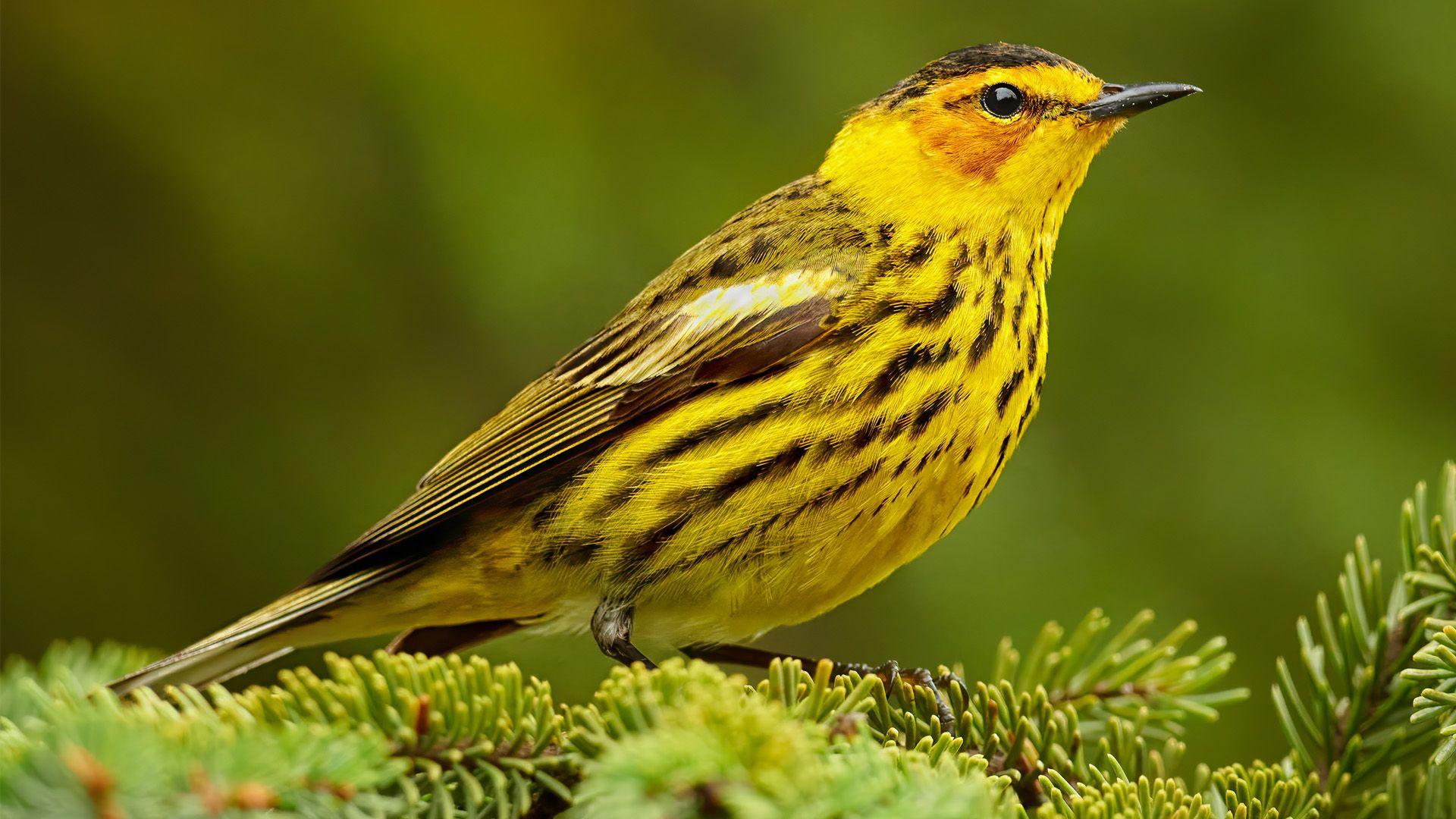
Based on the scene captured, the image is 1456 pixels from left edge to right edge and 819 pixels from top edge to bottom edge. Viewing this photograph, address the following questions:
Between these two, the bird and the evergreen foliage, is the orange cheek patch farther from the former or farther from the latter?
the evergreen foliage

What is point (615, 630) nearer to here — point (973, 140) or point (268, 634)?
point (268, 634)

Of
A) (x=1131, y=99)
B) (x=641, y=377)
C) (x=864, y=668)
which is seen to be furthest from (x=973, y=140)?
(x=864, y=668)

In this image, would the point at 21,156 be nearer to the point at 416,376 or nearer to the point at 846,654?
the point at 416,376

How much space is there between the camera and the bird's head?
283cm

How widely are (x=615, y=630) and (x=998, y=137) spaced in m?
1.37

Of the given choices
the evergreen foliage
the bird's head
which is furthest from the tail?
the bird's head

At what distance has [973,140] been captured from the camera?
294 centimetres

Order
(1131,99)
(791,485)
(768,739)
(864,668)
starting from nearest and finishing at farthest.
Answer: (768,739), (791,485), (864,668), (1131,99)

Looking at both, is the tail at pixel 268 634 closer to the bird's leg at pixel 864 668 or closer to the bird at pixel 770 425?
the bird at pixel 770 425

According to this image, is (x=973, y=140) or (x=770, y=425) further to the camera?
(x=973, y=140)

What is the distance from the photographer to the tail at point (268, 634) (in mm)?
2551

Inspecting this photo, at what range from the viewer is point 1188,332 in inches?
148

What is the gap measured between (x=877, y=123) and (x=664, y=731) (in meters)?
2.21

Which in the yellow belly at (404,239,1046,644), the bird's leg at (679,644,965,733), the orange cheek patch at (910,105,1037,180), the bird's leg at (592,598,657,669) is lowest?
the bird's leg at (679,644,965,733)
